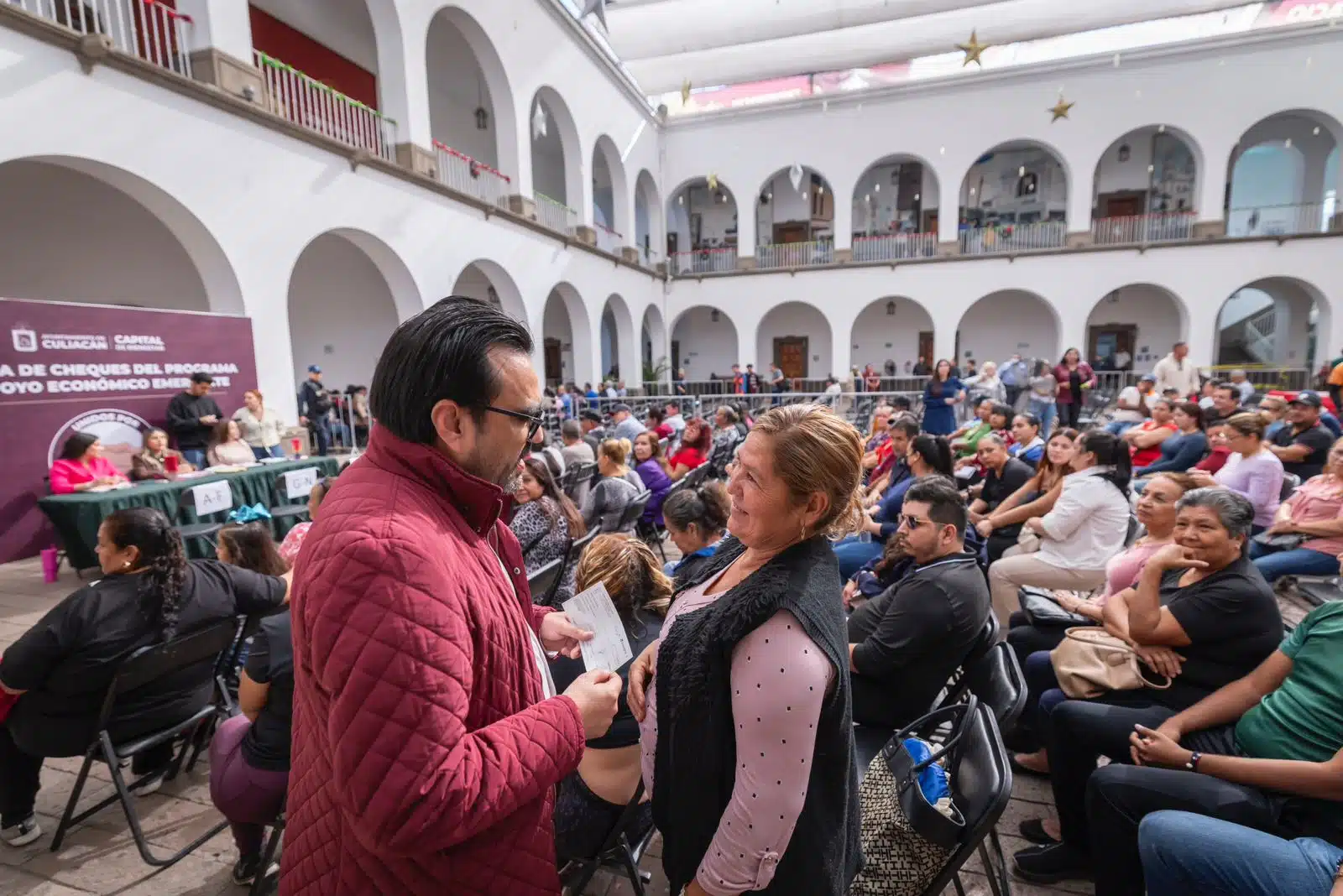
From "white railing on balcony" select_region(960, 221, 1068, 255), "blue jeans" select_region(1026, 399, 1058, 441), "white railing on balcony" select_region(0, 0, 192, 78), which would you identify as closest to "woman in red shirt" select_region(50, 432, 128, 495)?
"white railing on balcony" select_region(0, 0, 192, 78)

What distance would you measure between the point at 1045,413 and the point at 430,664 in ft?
32.5

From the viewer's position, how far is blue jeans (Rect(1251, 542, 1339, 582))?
10.9 ft

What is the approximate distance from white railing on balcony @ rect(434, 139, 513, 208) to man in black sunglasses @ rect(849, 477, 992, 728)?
938cm

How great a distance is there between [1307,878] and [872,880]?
851mm

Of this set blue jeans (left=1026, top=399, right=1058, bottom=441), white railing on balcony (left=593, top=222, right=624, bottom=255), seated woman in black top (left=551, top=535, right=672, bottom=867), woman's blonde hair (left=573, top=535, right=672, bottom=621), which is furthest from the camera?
white railing on balcony (left=593, top=222, right=624, bottom=255)

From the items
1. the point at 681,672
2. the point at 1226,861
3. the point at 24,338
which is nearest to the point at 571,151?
the point at 24,338

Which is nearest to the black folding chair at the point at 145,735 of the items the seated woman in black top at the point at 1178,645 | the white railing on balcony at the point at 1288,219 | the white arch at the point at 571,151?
the seated woman in black top at the point at 1178,645

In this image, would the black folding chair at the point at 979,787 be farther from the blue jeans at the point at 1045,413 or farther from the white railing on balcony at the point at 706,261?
the white railing on balcony at the point at 706,261

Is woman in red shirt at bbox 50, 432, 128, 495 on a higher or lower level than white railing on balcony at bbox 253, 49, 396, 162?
lower

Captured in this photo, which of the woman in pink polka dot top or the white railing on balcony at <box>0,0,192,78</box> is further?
the white railing on balcony at <box>0,0,192,78</box>

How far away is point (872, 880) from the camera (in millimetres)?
1344

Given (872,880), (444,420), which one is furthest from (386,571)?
(872,880)

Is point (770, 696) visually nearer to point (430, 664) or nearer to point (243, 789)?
point (430, 664)

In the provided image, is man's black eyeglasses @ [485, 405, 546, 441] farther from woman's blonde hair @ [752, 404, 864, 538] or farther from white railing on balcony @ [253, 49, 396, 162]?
white railing on balcony @ [253, 49, 396, 162]
